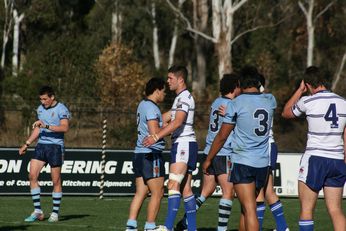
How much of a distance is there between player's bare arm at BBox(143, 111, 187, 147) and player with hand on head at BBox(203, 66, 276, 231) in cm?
169

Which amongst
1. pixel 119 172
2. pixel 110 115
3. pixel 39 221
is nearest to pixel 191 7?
pixel 110 115

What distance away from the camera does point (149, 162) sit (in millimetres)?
13836

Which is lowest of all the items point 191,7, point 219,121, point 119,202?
point 119,202

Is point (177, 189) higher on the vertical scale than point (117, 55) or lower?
lower

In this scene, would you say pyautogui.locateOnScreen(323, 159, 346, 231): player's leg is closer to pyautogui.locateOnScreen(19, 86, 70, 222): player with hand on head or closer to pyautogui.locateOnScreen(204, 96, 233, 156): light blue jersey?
pyautogui.locateOnScreen(204, 96, 233, 156): light blue jersey

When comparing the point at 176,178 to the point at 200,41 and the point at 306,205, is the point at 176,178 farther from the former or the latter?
the point at 200,41

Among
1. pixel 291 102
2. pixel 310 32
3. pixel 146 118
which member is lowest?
pixel 146 118

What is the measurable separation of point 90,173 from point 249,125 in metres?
11.9

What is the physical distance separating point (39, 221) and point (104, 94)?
28.2 m

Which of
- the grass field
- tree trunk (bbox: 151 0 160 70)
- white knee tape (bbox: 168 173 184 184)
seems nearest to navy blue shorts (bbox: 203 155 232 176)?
white knee tape (bbox: 168 173 184 184)

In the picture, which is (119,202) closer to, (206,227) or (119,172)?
(119,172)

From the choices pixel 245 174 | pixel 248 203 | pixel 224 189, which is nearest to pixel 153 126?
pixel 224 189

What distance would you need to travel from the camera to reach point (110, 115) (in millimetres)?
30203

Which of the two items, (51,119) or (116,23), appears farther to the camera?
(116,23)
